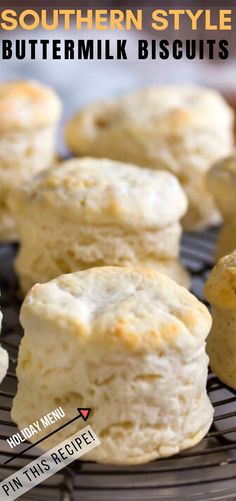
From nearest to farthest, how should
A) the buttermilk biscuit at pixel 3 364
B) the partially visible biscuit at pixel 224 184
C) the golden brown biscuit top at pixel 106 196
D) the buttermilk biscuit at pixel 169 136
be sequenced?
Result: 1. the buttermilk biscuit at pixel 3 364
2. the golden brown biscuit top at pixel 106 196
3. the partially visible biscuit at pixel 224 184
4. the buttermilk biscuit at pixel 169 136

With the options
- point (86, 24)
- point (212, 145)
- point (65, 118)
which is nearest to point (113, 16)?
point (86, 24)

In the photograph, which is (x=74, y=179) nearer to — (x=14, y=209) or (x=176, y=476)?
(x=14, y=209)

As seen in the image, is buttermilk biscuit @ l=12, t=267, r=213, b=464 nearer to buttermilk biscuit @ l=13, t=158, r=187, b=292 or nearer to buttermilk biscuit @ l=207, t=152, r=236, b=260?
buttermilk biscuit @ l=13, t=158, r=187, b=292

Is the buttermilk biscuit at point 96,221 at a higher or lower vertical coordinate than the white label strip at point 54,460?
higher

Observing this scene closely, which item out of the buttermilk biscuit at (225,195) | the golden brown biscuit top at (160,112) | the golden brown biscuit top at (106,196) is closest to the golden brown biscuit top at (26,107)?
the golden brown biscuit top at (160,112)

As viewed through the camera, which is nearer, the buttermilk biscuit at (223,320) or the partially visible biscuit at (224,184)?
the buttermilk biscuit at (223,320)

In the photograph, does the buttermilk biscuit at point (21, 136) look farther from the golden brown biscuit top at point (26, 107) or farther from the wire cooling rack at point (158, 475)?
the wire cooling rack at point (158, 475)

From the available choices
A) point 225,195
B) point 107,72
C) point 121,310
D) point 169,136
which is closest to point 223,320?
point 121,310

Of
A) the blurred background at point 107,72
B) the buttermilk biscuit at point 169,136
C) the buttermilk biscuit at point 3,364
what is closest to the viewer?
→ the buttermilk biscuit at point 3,364
